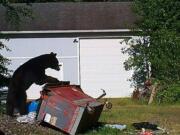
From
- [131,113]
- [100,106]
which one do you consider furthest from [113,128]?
[131,113]

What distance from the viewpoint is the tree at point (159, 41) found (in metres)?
22.3

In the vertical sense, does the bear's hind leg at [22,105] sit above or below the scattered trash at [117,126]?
above

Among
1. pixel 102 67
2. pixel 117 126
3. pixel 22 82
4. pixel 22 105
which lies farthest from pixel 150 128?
pixel 102 67

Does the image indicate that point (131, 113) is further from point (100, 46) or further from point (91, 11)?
point (91, 11)

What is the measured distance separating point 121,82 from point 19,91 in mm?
11756

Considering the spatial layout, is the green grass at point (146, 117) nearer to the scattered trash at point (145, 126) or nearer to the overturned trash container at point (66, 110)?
the scattered trash at point (145, 126)

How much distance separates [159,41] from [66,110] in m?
10.3

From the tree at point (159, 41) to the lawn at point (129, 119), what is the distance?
1.41m

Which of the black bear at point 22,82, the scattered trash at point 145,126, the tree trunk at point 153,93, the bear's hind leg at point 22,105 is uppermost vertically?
the black bear at point 22,82

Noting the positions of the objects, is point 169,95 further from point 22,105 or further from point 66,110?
point 66,110

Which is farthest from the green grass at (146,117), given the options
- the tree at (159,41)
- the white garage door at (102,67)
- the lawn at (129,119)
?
the white garage door at (102,67)

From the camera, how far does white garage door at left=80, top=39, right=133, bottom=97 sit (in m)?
25.2

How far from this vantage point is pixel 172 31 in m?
22.6

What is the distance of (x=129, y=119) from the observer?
1609cm
